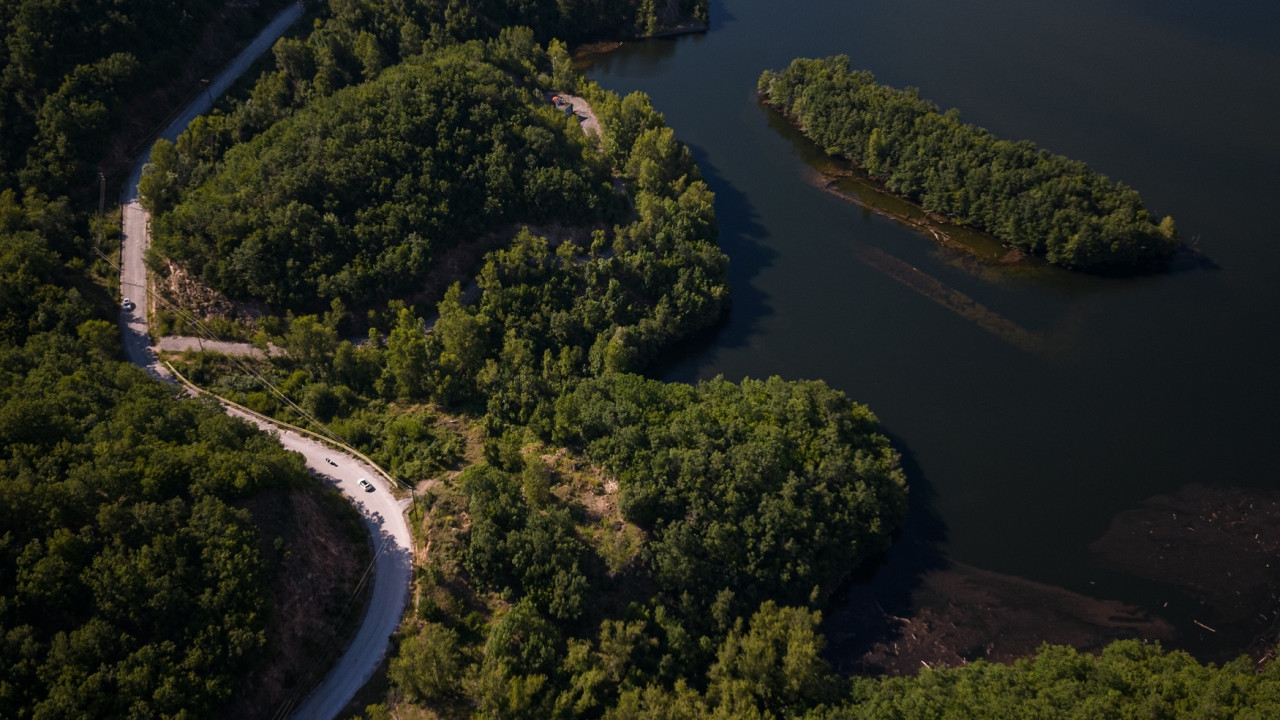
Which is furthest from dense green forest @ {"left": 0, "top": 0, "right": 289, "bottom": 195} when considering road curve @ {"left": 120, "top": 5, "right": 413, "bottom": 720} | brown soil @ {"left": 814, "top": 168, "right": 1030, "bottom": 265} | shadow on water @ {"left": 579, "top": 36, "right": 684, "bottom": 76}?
brown soil @ {"left": 814, "top": 168, "right": 1030, "bottom": 265}

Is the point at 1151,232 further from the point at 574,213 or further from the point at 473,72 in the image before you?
the point at 473,72

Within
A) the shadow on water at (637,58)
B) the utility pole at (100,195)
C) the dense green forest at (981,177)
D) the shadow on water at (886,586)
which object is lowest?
the shadow on water at (886,586)

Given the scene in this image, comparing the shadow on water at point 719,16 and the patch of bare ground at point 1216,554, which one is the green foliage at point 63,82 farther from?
the patch of bare ground at point 1216,554

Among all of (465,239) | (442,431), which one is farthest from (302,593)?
(465,239)

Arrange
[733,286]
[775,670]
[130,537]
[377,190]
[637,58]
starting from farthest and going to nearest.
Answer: [637,58] → [733,286] → [377,190] → [775,670] → [130,537]

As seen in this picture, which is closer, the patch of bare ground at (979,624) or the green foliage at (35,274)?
the patch of bare ground at (979,624)

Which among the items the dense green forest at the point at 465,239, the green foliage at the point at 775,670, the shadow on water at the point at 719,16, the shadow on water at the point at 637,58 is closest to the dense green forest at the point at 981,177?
the dense green forest at the point at 465,239

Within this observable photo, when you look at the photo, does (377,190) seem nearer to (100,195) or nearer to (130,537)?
(100,195)
